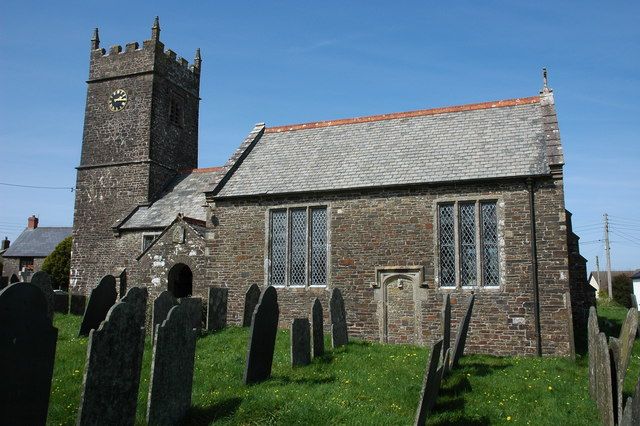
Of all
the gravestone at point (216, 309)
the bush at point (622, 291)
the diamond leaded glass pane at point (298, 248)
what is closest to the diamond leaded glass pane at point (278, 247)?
the diamond leaded glass pane at point (298, 248)

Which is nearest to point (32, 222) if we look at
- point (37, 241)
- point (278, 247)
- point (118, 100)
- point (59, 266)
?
point (37, 241)

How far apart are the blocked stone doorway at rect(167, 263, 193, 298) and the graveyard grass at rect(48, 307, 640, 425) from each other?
303 inches

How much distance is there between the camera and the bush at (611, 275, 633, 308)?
37912 mm

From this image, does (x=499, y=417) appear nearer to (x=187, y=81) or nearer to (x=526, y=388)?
(x=526, y=388)

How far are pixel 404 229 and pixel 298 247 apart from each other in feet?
11.1

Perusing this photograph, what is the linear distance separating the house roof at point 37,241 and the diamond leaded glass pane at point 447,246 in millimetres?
41139

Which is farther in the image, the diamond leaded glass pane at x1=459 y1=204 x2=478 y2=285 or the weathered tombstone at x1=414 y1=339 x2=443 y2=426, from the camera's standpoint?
the diamond leaded glass pane at x1=459 y1=204 x2=478 y2=285

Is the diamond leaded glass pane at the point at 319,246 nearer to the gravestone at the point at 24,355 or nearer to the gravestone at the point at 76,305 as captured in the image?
the gravestone at the point at 76,305

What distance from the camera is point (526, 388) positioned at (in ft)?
30.4

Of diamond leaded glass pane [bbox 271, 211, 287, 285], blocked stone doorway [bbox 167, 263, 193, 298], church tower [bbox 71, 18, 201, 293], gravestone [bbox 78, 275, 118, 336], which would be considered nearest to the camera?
gravestone [bbox 78, 275, 118, 336]

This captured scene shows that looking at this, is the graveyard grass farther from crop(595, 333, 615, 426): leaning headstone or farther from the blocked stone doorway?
the blocked stone doorway

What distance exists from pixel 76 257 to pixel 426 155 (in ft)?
61.8

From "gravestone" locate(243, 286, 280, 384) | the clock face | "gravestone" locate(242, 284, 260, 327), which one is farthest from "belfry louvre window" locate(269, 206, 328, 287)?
the clock face

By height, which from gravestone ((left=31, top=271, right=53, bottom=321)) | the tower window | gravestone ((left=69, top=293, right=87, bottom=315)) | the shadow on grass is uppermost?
the tower window
